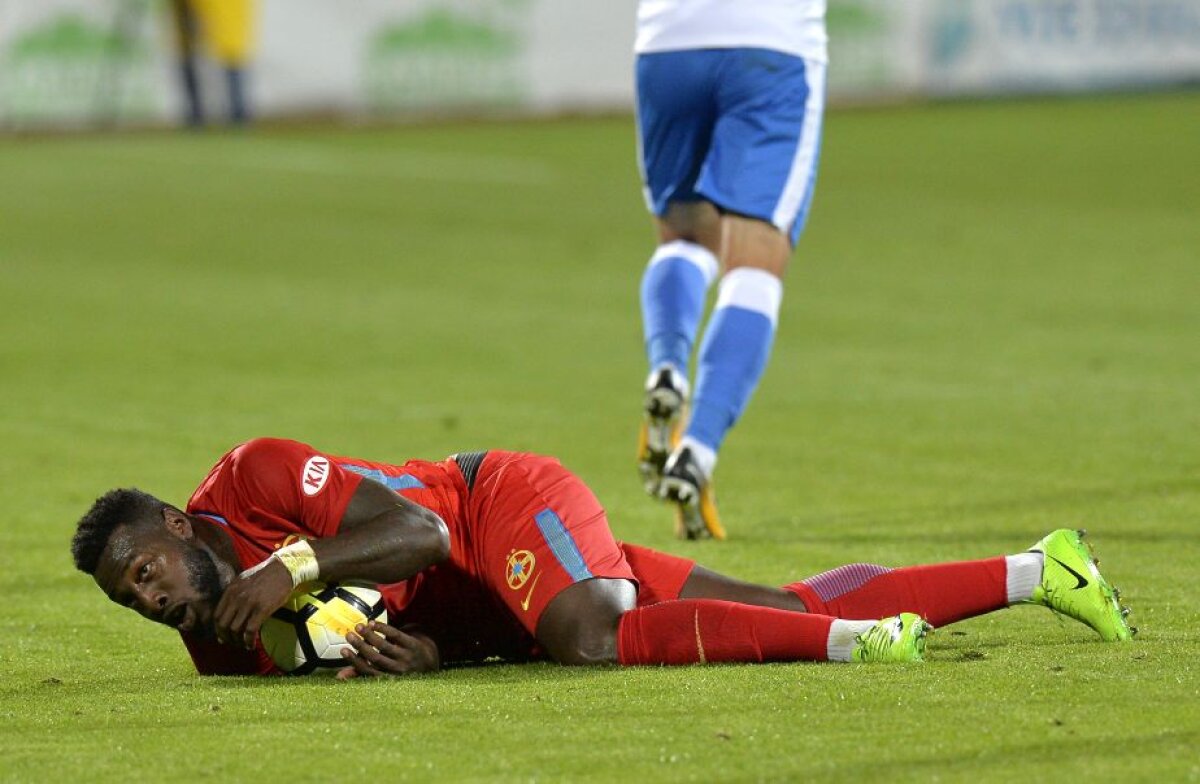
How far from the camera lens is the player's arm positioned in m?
4.85

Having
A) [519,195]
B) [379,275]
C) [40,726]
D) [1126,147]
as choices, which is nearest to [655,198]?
[40,726]

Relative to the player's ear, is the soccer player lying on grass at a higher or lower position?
lower

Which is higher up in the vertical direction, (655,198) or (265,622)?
(655,198)

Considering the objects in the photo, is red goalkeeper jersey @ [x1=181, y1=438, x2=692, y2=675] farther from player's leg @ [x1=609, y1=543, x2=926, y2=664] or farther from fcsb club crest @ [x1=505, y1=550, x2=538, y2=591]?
player's leg @ [x1=609, y1=543, x2=926, y2=664]

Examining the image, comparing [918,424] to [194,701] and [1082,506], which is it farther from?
[194,701]

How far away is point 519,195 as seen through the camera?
811 inches

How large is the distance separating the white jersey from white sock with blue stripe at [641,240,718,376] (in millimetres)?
756

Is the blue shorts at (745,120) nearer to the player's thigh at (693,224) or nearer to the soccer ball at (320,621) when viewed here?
the player's thigh at (693,224)

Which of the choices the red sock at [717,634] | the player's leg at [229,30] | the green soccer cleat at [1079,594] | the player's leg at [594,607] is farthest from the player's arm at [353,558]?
the player's leg at [229,30]

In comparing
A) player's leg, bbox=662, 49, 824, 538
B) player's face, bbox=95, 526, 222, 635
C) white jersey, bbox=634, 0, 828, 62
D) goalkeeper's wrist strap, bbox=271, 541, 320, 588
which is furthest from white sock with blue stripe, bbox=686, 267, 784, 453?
player's face, bbox=95, 526, 222, 635

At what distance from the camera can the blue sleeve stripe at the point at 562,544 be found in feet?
17.0

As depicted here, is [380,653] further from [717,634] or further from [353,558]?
[717,634]

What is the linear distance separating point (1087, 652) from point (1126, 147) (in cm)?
1861

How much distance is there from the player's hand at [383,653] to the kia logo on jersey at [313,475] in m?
0.35
